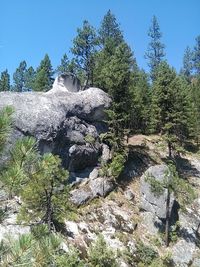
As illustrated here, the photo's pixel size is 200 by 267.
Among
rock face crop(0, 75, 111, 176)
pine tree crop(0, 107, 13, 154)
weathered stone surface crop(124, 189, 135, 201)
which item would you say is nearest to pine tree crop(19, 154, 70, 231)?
rock face crop(0, 75, 111, 176)

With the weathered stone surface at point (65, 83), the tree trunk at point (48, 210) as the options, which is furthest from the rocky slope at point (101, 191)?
the tree trunk at point (48, 210)

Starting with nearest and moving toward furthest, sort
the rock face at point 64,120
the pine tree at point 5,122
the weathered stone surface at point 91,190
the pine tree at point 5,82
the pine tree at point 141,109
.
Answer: the pine tree at point 5,122 → the weathered stone surface at point 91,190 → the rock face at point 64,120 → the pine tree at point 141,109 → the pine tree at point 5,82

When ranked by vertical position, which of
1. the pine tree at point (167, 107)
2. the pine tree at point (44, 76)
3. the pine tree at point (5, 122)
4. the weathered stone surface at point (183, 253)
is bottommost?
the weathered stone surface at point (183, 253)

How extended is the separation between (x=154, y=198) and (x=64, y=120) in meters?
10.4

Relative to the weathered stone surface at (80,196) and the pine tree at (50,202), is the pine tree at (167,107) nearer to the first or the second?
the weathered stone surface at (80,196)

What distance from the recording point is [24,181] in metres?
8.85

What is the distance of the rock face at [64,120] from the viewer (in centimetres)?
3669

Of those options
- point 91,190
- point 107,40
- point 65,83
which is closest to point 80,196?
point 91,190

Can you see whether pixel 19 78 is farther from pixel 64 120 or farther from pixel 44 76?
pixel 64 120

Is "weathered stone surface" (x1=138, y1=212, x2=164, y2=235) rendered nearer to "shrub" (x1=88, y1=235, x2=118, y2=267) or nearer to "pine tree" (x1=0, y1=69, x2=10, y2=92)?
"shrub" (x1=88, y1=235, x2=118, y2=267)

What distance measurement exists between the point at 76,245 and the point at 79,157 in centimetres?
1080

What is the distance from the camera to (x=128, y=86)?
43.4 metres

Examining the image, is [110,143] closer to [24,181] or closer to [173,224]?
[173,224]

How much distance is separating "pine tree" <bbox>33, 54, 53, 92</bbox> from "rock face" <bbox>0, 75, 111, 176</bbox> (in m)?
22.7
